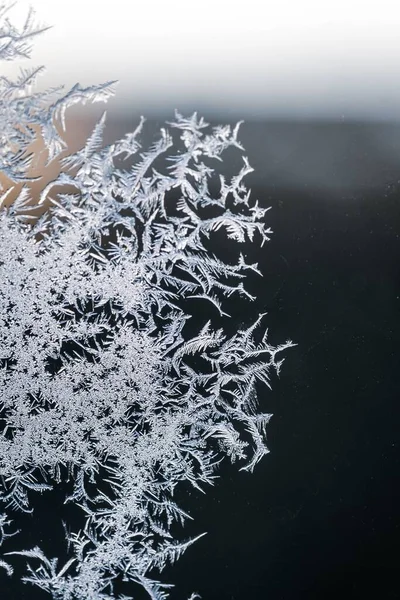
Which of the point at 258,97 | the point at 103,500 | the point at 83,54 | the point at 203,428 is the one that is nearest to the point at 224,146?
the point at 258,97

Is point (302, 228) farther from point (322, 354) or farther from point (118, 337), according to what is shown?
point (118, 337)

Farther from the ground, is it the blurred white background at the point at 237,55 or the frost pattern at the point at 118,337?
the blurred white background at the point at 237,55

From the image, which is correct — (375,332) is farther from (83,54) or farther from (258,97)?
(83,54)

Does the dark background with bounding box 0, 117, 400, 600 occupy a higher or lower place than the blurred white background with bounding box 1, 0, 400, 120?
lower

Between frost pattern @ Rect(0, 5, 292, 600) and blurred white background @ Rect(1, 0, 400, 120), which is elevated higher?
blurred white background @ Rect(1, 0, 400, 120)

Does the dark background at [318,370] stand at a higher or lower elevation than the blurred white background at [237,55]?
lower

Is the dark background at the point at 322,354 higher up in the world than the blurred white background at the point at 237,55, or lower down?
lower down
